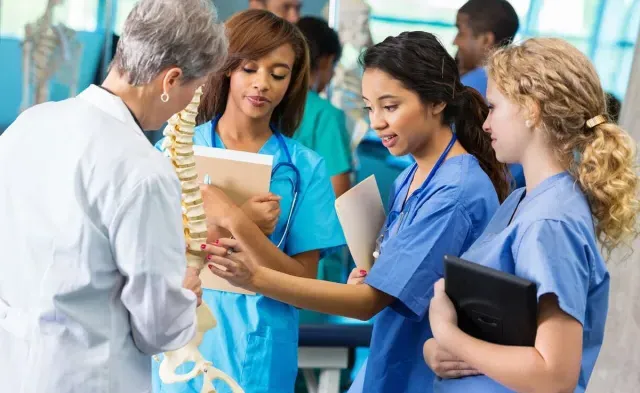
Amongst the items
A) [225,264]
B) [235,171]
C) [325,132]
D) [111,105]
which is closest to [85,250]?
[111,105]

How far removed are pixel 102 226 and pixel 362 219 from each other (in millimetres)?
723

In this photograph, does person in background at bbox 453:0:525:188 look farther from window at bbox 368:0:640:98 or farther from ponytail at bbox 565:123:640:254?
ponytail at bbox 565:123:640:254

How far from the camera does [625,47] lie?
11.5ft

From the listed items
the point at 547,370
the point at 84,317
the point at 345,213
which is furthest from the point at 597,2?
the point at 84,317

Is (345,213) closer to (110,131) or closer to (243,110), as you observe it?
(243,110)

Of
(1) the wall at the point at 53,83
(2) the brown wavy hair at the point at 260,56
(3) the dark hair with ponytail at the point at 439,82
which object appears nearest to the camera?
(3) the dark hair with ponytail at the point at 439,82

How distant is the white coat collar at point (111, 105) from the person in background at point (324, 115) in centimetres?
178

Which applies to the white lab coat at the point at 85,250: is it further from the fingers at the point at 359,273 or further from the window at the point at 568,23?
the window at the point at 568,23

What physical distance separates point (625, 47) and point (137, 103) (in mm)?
2458

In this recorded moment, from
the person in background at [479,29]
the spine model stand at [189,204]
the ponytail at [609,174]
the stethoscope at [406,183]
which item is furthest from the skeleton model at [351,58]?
the ponytail at [609,174]

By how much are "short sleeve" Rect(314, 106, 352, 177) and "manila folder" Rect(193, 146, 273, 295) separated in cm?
132

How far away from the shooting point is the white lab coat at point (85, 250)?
4.66ft

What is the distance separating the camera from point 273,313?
213 centimetres

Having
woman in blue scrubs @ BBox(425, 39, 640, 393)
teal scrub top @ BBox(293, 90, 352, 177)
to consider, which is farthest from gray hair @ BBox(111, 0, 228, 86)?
teal scrub top @ BBox(293, 90, 352, 177)
